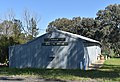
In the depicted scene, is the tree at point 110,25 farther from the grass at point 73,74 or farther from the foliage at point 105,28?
the grass at point 73,74

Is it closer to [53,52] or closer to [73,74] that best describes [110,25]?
[53,52]

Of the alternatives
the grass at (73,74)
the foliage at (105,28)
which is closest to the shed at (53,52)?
the grass at (73,74)

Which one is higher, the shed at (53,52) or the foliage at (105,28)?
the foliage at (105,28)

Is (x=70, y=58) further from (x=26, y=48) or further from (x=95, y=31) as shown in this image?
(x=95, y=31)

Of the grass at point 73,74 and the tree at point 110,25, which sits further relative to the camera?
the tree at point 110,25

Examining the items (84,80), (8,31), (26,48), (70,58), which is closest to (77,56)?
(70,58)

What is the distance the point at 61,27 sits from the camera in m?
84.2

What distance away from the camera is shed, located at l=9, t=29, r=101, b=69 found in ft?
90.0

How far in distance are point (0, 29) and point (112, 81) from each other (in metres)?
69.1

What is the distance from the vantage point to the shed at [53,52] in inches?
1080

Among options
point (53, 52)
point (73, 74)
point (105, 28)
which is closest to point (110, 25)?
point (105, 28)

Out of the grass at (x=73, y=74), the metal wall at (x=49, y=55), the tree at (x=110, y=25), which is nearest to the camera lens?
the grass at (x=73, y=74)

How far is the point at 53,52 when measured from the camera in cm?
2836

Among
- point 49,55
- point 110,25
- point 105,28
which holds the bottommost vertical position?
point 49,55
